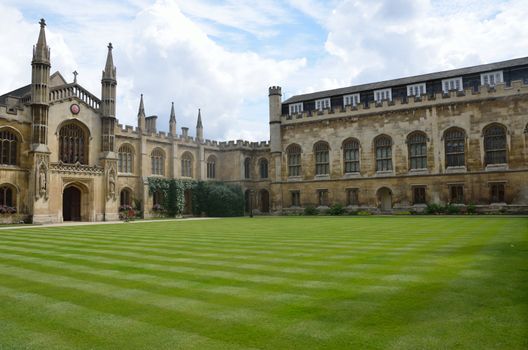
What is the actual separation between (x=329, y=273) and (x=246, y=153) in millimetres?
44183

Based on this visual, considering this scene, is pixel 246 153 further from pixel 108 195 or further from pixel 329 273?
pixel 329 273

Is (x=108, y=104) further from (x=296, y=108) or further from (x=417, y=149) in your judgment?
(x=417, y=149)

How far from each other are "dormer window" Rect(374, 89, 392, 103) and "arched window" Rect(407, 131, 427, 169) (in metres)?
5.17

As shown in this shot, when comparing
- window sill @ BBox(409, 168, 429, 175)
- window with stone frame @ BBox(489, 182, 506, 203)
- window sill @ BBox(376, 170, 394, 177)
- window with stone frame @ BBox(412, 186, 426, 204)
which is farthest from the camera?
window sill @ BBox(376, 170, 394, 177)

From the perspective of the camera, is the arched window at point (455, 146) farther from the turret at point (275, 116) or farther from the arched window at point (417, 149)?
the turret at point (275, 116)

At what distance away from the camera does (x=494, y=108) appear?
36156mm

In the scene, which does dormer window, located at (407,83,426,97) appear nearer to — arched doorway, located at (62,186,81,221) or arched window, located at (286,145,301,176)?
arched window, located at (286,145,301,176)

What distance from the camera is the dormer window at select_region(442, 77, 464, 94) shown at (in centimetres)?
3972

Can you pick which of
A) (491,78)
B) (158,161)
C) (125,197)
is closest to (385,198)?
Answer: (491,78)

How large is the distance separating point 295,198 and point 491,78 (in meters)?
22.4

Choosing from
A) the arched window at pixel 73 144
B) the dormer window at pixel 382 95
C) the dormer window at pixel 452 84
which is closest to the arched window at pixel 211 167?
the arched window at pixel 73 144

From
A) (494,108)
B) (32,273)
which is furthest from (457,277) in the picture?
(494,108)

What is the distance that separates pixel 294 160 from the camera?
4750 cm

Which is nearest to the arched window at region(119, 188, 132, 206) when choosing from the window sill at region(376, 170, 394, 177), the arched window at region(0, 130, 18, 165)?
the arched window at region(0, 130, 18, 165)
